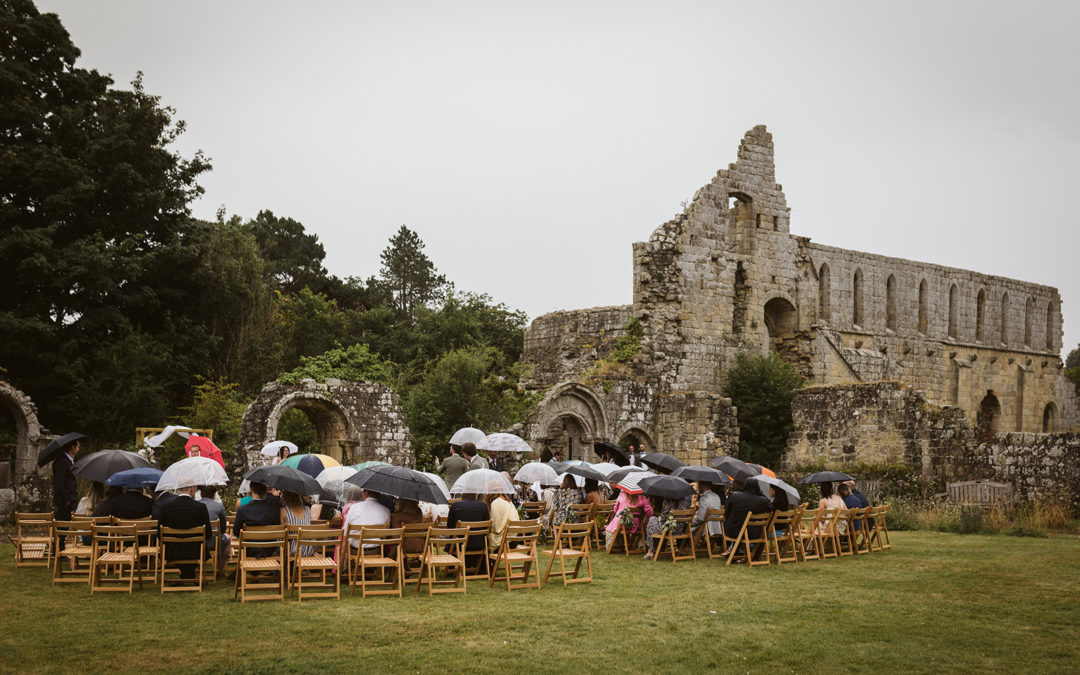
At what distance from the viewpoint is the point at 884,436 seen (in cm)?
2288

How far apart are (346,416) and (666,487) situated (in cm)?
1047

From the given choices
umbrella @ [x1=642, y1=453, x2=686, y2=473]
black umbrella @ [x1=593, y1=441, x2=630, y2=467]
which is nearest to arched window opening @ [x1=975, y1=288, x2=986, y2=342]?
black umbrella @ [x1=593, y1=441, x2=630, y2=467]

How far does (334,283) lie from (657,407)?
33.4m

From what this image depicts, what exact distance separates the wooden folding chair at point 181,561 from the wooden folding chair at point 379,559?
5.39 ft

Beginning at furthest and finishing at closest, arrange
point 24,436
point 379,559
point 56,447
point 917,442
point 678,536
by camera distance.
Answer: point 917,442 < point 24,436 < point 678,536 < point 56,447 < point 379,559

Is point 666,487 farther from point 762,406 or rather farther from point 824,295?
point 824,295

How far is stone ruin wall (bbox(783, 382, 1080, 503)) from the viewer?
18.5 metres

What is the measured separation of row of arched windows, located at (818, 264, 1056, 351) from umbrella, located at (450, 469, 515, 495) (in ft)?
80.3

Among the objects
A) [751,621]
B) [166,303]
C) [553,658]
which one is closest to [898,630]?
[751,621]

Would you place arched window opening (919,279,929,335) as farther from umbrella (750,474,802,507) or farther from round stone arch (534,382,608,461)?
umbrella (750,474,802,507)

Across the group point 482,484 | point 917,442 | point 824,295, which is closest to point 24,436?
point 482,484

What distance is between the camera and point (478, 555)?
11531 mm

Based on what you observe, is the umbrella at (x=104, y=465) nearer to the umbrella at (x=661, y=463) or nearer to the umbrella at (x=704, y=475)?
the umbrella at (x=704, y=475)

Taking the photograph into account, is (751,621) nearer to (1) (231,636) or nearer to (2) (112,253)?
(1) (231,636)
